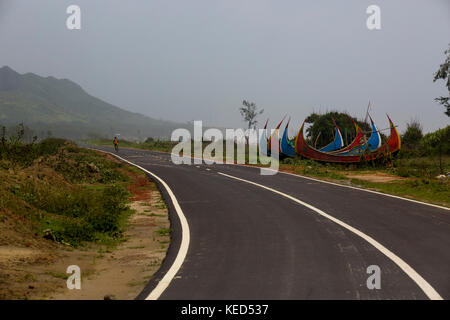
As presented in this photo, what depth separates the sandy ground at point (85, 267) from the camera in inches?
243

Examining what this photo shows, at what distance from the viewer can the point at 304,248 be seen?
27.0 ft

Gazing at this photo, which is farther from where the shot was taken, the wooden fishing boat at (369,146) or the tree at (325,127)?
the tree at (325,127)

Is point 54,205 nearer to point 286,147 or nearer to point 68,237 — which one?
point 68,237

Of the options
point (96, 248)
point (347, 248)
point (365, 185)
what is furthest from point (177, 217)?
point (365, 185)

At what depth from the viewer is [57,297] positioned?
596 centimetres

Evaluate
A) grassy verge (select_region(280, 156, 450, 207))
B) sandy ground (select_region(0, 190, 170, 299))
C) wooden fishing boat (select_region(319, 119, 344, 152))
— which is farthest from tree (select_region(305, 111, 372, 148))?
sandy ground (select_region(0, 190, 170, 299))

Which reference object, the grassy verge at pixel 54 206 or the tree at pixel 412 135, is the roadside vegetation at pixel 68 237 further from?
the tree at pixel 412 135

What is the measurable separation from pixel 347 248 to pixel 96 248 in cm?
513

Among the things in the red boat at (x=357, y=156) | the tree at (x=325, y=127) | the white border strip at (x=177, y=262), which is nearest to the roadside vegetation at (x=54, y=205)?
the white border strip at (x=177, y=262)

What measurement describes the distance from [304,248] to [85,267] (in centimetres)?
397

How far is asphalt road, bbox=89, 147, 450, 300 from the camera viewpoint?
5996mm

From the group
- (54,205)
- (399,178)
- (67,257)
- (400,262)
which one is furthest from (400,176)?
(67,257)

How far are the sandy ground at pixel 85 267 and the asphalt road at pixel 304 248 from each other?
35 cm

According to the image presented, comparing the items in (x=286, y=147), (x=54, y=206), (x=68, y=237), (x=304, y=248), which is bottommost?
(x=68, y=237)
